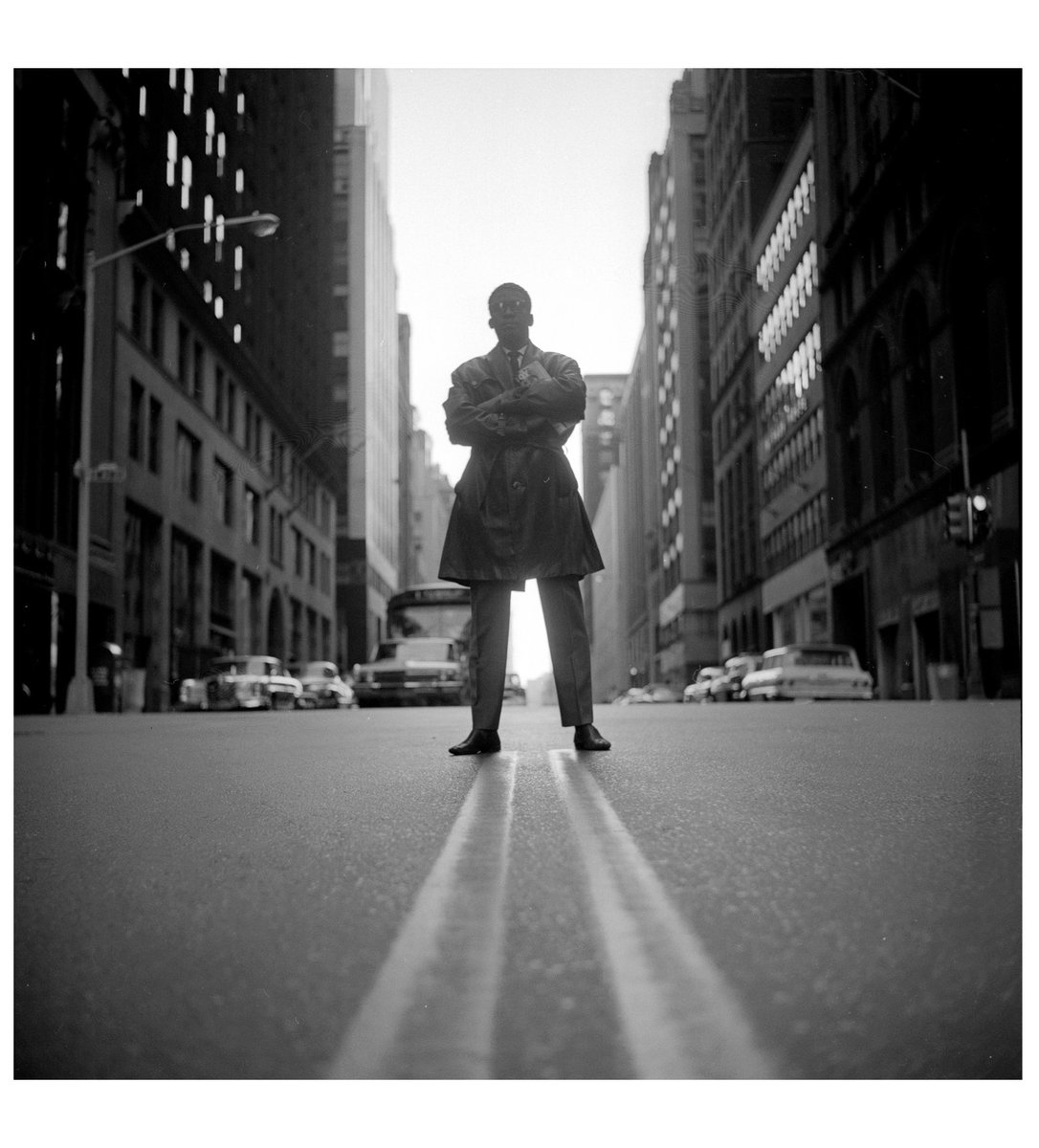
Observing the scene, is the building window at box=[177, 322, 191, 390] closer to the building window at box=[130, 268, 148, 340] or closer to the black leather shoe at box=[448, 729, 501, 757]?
the building window at box=[130, 268, 148, 340]

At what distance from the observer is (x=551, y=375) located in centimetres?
490

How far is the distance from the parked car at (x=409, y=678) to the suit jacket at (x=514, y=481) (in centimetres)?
1303

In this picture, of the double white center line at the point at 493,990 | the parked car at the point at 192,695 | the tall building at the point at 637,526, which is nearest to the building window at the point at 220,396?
the double white center line at the point at 493,990

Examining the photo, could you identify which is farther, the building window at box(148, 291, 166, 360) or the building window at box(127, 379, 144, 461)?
the building window at box(127, 379, 144, 461)

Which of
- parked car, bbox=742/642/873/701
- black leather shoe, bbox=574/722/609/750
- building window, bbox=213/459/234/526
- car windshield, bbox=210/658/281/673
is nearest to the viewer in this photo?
black leather shoe, bbox=574/722/609/750

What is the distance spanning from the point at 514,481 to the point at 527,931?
127 inches

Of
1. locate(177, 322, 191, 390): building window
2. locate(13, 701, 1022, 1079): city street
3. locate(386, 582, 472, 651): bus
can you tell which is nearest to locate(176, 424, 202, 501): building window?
locate(177, 322, 191, 390): building window

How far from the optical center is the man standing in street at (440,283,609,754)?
482cm

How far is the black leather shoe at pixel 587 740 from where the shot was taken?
16.5 ft

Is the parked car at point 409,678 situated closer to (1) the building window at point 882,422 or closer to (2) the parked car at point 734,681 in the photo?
(2) the parked car at point 734,681

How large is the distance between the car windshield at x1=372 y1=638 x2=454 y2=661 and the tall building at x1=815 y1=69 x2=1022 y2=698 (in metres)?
14.0
